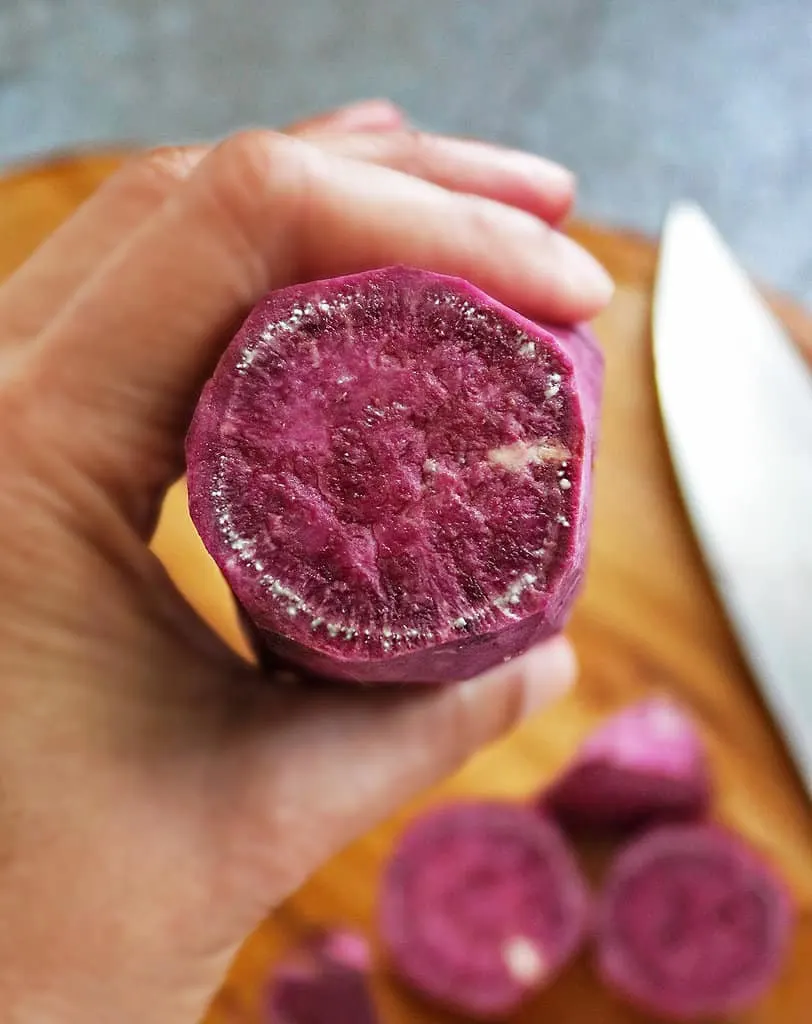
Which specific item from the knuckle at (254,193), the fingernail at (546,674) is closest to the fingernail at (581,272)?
the knuckle at (254,193)

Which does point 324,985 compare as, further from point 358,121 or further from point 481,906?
point 358,121

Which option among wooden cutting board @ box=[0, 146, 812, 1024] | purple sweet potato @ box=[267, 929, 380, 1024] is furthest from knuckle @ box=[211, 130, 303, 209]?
purple sweet potato @ box=[267, 929, 380, 1024]

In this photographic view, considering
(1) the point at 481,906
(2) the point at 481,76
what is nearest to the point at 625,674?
(1) the point at 481,906

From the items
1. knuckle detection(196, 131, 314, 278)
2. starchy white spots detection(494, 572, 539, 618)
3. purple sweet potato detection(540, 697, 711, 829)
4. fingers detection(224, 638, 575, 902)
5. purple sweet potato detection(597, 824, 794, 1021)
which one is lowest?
purple sweet potato detection(597, 824, 794, 1021)

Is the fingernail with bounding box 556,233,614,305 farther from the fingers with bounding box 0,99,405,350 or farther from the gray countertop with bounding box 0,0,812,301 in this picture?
the gray countertop with bounding box 0,0,812,301

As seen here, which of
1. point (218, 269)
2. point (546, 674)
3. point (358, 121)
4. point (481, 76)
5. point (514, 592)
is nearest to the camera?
point (514, 592)

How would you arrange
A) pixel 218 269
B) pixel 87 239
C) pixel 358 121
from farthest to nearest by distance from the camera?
1. pixel 358 121
2. pixel 87 239
3. pixel 218 269
